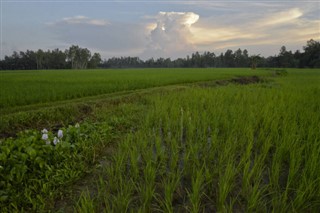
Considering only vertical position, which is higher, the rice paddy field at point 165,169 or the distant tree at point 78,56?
the distant tree at point 78,56

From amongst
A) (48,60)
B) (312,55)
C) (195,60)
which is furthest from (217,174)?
(195,60)

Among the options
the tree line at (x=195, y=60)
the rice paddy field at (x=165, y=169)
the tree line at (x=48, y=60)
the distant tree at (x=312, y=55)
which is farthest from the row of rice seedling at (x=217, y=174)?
the tree line at (x=48, y=60)

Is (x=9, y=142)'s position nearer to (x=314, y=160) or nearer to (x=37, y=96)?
(x=314, y=160)

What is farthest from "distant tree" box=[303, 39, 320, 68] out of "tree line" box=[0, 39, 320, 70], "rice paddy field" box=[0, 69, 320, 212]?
"rice paddy field" box=[0, 69, 320, 212]

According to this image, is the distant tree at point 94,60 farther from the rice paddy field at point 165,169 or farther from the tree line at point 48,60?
the rice paddy field at point 165,169

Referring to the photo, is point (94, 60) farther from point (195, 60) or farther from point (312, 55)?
point (312, 55)

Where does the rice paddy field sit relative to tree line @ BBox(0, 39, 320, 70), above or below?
below

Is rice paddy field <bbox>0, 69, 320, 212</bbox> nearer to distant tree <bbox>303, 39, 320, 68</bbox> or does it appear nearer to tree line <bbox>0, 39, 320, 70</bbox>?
tree line <bbox>0, 39, 320, 70</bbox>

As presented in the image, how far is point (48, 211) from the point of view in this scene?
220cm

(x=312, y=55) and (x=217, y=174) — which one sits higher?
(x=312, y=55)

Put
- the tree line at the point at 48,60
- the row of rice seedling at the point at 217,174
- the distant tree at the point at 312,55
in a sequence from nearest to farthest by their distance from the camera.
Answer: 1. the row of rice seedling at the point at 217,174
2. the distant tree at the point at 312,55
3. the tree line at the point at 48,60

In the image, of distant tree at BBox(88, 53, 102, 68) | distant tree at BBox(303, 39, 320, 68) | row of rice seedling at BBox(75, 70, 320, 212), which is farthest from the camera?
distant tree at BBox(88, 53, 102, 68)

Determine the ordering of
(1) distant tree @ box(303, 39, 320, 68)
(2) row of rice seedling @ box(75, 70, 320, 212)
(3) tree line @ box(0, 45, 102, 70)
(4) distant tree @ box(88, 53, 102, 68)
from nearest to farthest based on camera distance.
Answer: (2) row of rice seedling @ box(75, 70, 320, 212) → (1) distant tree @ box(303, 39, 320, 68) → (3) tree line @ box(0, 45, 102, 70) → (4) distant tree @ box(88, 53, 102, 68)

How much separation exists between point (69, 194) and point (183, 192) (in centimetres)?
124
